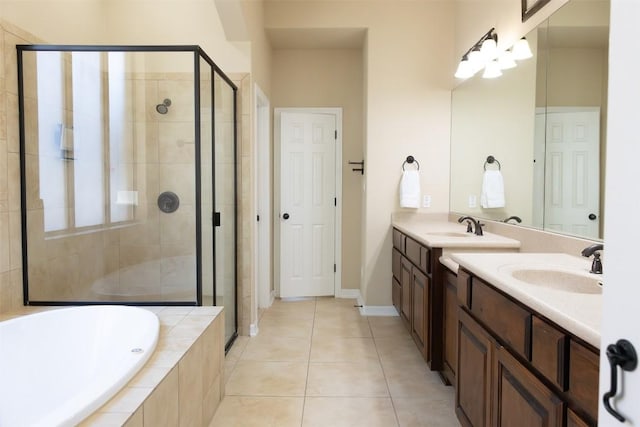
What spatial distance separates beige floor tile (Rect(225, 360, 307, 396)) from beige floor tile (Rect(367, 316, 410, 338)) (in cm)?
83

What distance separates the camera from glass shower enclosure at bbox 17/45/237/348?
2.13 metres

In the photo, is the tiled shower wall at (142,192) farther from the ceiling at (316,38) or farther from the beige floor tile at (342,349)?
the ceiling at (316,38)

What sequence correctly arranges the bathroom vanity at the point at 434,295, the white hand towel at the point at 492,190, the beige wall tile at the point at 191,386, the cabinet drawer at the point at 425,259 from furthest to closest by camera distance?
the white hand towel at the point at 492,190, the cabinet drawer at the point at 425,259, the bathroom vanity at the point at 434,295, the beige wall tile at the point at 191,386

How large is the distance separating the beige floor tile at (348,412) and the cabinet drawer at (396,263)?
1184mm

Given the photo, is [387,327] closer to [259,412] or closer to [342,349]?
[342,349]

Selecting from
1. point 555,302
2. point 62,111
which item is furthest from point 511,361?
point 62,111

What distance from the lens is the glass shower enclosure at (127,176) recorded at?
2133 millimetres

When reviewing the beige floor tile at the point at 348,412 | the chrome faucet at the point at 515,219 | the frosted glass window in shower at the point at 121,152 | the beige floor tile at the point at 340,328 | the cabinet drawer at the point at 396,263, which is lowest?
the beige floor tile at the point at 348,412

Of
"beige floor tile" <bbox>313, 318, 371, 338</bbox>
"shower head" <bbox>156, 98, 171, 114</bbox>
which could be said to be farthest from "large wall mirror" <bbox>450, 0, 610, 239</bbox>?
"shower head" <bbox>156, 98, 171, 114</bbox>

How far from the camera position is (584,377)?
0.83 m

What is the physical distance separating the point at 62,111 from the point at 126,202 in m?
0.70

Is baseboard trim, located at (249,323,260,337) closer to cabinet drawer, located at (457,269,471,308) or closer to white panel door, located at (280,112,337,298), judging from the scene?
white panel door, located at (280,112,337,298)

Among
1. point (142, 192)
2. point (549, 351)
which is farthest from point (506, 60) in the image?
point (142, 192)

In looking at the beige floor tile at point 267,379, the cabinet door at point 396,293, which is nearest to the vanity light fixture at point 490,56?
the cabinet door at point 396,293
